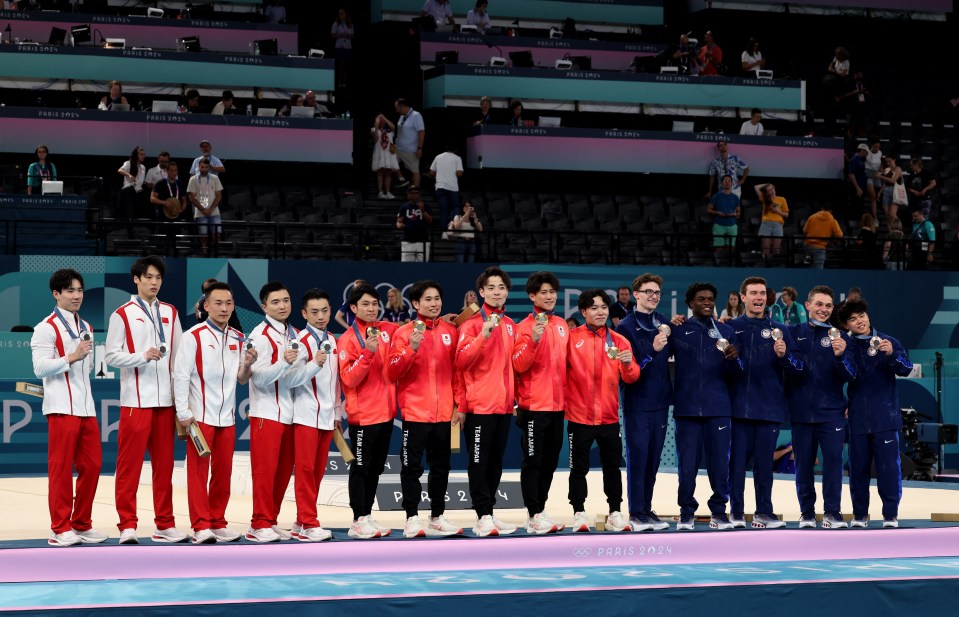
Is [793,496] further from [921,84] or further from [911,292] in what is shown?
[921,84]

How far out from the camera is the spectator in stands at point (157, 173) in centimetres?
1912

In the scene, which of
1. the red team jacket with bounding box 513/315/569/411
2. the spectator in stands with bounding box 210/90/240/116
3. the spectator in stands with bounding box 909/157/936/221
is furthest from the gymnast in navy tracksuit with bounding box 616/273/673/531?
the spectator in stands with bounding box 909/157/936/221

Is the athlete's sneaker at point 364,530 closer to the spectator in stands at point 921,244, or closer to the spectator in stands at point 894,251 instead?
the spectator in stands at point 894,251

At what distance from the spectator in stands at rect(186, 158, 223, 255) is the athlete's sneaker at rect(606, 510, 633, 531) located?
10.5 metres

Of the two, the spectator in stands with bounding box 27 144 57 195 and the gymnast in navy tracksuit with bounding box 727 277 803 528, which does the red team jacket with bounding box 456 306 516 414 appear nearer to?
the gymnast in navy tracksuit with bounding box 727 277 803 528

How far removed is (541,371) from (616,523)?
130cm

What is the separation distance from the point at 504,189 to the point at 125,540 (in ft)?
50.0

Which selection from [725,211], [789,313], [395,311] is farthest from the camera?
[725,211]

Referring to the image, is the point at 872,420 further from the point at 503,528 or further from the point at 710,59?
the point at 710,59

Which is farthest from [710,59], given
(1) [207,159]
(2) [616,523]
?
(2) [616,523]

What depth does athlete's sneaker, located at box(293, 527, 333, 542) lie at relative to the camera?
900 cm

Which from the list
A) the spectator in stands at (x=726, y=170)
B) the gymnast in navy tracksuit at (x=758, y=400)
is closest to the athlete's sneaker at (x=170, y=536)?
the gymnast in navy tracksuit at (x=758, y=400)

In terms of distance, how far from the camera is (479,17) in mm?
24438

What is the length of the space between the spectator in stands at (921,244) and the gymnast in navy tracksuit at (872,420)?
11.9m
